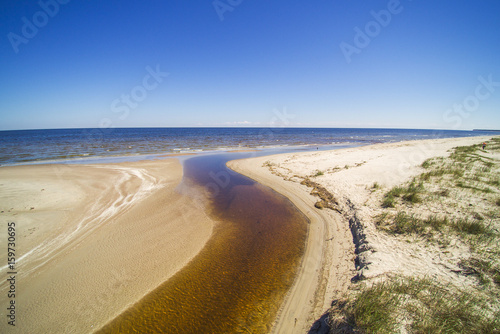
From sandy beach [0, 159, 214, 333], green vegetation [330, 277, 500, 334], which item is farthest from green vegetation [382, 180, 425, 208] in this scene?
sandy beach [0, 159, 214, 333]

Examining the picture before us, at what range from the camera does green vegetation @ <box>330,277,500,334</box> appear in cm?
324

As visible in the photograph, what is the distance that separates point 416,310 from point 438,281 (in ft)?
4.98

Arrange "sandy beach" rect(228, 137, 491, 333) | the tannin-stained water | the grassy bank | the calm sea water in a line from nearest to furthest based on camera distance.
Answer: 1. the grassy bank
2. the tannin-stained water
3. "sandy beach" rect(228, 137, 491, 333)
4. the calm sea water

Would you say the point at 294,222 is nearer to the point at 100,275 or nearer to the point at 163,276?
the point at 163,276

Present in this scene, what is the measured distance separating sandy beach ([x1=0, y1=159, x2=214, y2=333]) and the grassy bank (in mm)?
5289

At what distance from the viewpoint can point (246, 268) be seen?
19.5ft

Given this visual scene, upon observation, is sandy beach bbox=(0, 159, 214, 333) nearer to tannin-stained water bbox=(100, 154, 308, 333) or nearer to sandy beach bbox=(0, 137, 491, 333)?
sandy beach bbox=(0, 137, 491, 333)

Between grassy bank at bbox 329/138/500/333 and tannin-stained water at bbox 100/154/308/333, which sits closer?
grassy bank at bbox 329/138/500/333

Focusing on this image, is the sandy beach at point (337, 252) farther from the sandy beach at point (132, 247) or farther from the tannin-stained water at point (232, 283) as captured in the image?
the tannin-stained water at point (232, 283)

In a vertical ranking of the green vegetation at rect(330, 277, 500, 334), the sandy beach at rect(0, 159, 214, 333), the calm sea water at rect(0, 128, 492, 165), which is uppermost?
the calm sea water at rect(0, 128, 492, 165)

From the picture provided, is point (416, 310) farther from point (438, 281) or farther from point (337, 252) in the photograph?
point (337, 252)

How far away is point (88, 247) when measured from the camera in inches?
266

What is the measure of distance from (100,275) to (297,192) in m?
10.3

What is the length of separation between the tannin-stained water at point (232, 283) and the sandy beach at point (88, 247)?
1.66 ft
